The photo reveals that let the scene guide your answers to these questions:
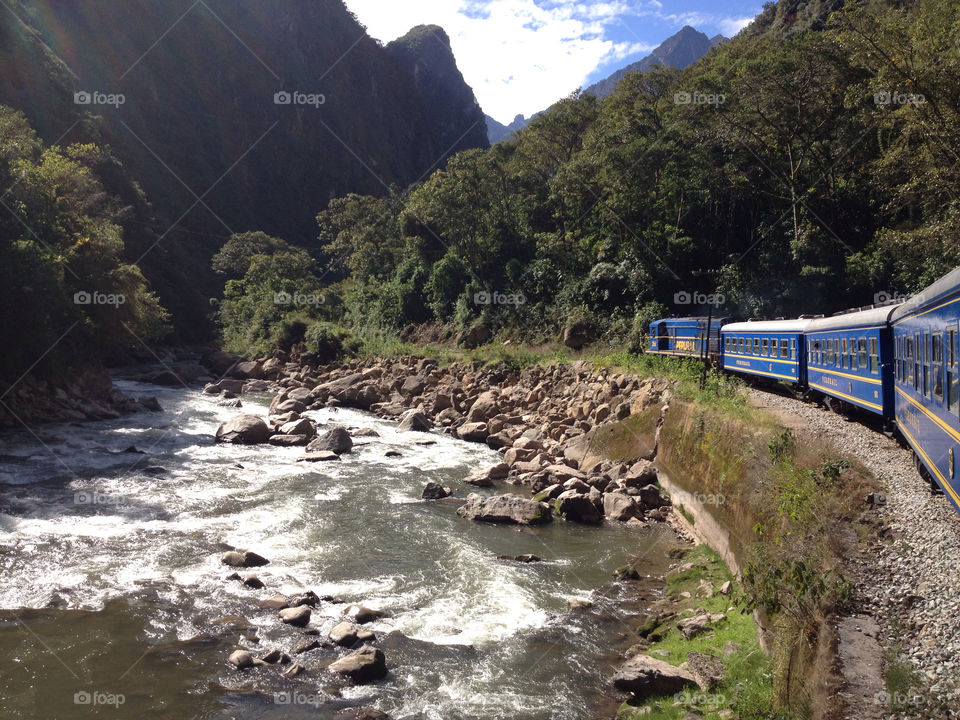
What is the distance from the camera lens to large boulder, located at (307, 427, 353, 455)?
20.8m

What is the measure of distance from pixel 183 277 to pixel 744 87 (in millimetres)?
49420

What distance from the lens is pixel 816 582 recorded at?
672cm

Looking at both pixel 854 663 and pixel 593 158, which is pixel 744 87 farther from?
pixel 854 663

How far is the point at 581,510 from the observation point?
1445 centimetres

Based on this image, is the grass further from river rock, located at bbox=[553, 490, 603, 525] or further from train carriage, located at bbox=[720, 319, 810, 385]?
train carriage, located at bbox=[720, 319, 810, 385]

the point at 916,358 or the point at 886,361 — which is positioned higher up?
the point at 916,358
